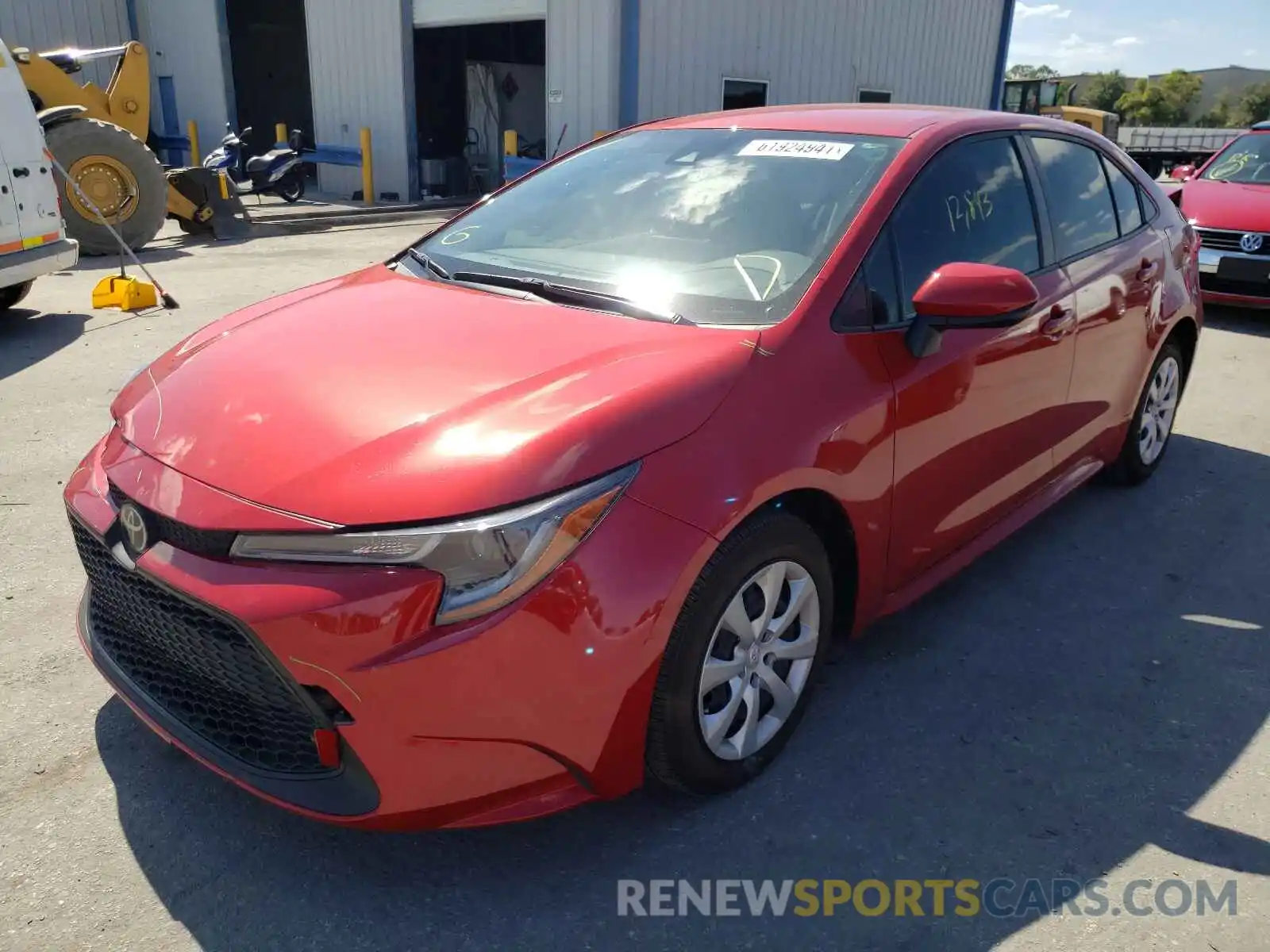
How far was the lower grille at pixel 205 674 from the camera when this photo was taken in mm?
1992

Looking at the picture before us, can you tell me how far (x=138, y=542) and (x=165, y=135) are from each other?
23.5m

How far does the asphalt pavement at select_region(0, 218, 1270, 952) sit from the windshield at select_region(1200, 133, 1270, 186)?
22.0 ft

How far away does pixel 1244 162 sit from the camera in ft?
30.4

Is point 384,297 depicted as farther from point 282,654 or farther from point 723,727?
point 723,727

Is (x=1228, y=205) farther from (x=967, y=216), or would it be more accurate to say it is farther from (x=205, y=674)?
(x=205, y=674)

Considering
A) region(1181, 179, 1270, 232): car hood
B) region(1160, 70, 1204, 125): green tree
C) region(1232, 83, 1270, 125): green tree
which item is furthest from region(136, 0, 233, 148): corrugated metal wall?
region(1160, 70, 1204, 125): green tree

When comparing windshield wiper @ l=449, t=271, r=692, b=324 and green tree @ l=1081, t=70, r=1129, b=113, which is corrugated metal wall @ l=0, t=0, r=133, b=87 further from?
green tree @ l=1081, t=70, r=1129, b=113

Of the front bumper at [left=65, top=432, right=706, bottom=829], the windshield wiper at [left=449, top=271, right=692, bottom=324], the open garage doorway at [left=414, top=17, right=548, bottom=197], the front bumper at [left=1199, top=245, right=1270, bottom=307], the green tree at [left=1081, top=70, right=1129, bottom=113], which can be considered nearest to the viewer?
the front bumper at [left=65, top=432, right=706, bottom=829]

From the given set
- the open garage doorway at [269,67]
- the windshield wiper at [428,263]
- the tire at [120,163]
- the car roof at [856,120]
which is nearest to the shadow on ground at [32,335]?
the tire at [120,163]

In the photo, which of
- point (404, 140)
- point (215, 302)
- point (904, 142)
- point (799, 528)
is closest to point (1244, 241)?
point (904, 142)

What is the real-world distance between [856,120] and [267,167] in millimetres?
15070

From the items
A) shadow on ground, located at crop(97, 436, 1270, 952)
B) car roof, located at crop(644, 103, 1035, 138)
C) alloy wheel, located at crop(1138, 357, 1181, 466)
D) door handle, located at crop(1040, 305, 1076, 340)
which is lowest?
shadow on ground, located at crop(97, 436, 1270, 952)

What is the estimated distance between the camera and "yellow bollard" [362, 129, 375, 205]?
17797 millimetres

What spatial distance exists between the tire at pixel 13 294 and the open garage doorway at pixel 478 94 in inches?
505
